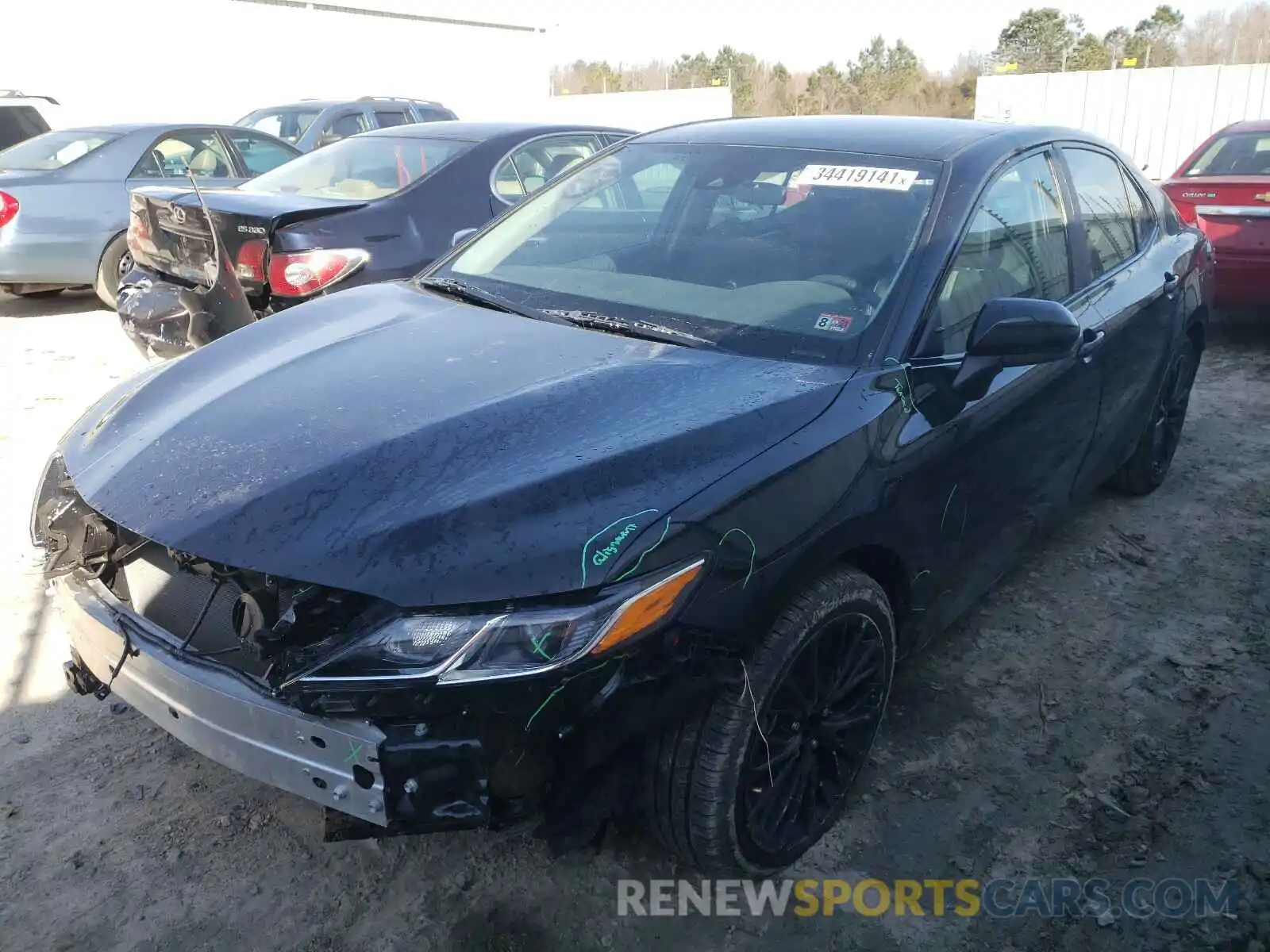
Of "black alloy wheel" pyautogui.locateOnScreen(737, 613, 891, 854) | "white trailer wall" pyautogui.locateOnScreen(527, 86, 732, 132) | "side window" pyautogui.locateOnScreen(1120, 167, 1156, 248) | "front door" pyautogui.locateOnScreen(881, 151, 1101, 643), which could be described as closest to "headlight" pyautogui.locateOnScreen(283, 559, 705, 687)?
"black alloy wheel" pyautogui.locateOnScreen(737, 613, 891, 854)

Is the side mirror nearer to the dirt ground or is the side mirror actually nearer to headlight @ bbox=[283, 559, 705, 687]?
the dirt ground

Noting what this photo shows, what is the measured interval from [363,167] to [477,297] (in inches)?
126

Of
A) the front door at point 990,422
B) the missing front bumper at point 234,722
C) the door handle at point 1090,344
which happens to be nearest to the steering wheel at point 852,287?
the front door at point 990,422

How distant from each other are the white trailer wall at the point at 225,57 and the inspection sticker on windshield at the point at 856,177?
1445 centimetres

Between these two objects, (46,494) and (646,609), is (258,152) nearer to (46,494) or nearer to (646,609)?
(46,494)

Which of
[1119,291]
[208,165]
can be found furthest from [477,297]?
[208,165]

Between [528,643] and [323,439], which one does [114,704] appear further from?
[528,643]

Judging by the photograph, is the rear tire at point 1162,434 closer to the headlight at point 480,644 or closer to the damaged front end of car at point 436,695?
the damaged front end of car at point 436,695

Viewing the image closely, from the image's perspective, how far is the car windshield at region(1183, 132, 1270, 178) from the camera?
24.4ft

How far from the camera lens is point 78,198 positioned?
7.72m

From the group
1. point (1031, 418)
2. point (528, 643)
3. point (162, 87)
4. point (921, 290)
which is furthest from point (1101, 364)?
point (162, 87)

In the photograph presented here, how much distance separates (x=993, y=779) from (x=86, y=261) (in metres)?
7.65

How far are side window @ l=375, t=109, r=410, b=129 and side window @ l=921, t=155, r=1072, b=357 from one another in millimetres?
9755

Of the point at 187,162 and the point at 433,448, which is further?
the point at 187,162
